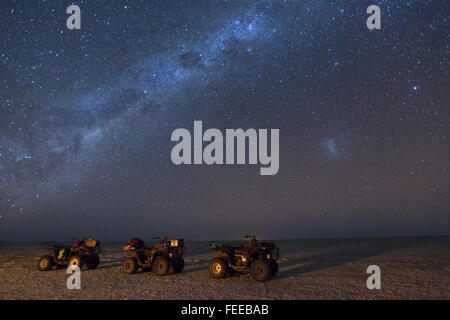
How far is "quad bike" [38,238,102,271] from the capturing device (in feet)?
56.5

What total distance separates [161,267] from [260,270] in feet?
15.6

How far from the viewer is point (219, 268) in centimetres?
1457

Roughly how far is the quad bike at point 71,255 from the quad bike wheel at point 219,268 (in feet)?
23.1

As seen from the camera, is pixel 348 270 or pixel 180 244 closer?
pixel 180 244

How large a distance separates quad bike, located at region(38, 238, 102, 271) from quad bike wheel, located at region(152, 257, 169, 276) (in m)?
4.35

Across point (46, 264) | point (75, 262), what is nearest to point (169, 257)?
point (75, 262)

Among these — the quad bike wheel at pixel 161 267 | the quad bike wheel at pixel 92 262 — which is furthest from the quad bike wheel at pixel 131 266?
the quad bike wheel at pixel 92 262

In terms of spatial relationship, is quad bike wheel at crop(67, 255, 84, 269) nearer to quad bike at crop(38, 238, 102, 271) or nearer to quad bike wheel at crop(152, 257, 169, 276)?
quad bike at crop(38, 238, 102, 271)

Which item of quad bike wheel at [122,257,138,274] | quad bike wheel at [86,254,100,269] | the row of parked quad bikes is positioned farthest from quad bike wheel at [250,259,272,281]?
quad bike wheel at [86,254,100,269]
